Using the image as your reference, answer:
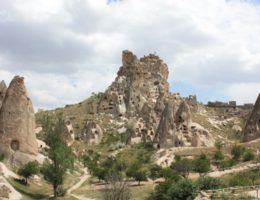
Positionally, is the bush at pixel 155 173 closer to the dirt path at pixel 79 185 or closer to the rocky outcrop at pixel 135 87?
the dirt path at pixel 79 185

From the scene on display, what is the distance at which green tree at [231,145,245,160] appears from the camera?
54.3 meters

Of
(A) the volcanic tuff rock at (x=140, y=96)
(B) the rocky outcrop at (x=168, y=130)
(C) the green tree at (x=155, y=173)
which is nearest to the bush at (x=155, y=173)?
(C) the green tree at (x=155, y=173)

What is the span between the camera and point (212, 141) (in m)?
73.0

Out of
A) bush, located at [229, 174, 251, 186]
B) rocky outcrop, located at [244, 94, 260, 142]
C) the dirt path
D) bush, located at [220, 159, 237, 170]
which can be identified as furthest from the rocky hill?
bush, located at [229, 174, 251, 186]

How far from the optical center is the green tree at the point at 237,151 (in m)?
54.3

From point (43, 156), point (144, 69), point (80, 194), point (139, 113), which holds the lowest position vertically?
point (80, 194)

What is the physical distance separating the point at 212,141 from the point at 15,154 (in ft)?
103

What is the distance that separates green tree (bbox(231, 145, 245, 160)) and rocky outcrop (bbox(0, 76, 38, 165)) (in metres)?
20.0

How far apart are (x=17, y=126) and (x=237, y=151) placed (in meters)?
22.1

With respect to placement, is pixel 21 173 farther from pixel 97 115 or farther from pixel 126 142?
pixel 97 115

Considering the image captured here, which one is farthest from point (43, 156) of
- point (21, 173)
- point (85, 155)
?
point (85, 155)

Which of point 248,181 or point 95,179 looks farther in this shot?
point 95,179

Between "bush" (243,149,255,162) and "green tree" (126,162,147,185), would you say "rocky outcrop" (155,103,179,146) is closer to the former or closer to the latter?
"bush" (243,149,255,162)

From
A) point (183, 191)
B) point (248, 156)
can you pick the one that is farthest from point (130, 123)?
point (183, 191)
